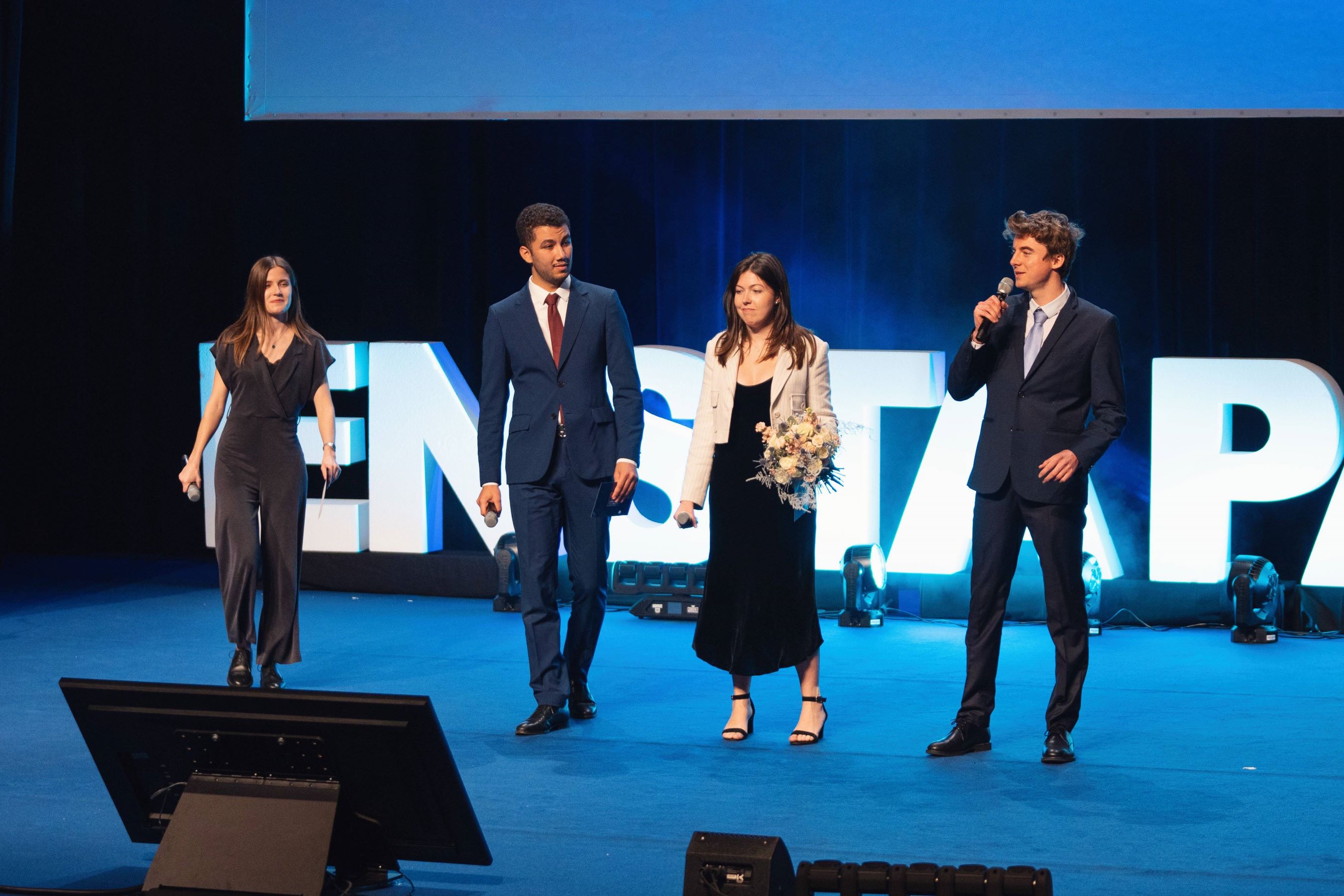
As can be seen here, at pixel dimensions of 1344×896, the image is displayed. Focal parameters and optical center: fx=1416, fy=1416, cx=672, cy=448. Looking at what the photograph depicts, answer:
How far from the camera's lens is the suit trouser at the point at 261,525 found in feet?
16.5

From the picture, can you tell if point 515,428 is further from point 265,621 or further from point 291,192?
point 291,192

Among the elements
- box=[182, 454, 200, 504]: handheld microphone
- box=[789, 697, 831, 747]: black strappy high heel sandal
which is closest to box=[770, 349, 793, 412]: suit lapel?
box=[789, 697, 831, 747]: black strappy high heel sandal

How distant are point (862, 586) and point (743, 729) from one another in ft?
7.91

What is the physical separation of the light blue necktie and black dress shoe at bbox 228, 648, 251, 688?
2.90 meters

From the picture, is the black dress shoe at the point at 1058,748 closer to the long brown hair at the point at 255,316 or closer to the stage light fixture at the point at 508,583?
Answer: the long brown hair at the point at 255,316

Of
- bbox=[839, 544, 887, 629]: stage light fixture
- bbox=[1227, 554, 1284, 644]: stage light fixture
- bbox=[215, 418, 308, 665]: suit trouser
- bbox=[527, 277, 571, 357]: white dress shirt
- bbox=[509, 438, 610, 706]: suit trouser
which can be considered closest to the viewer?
bbox=[509, 438, 610, 706]: suit trouser

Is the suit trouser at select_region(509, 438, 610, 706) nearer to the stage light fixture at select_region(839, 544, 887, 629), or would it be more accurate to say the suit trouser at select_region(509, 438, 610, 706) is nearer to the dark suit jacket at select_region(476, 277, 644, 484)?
the dark suit jacket at select_region(476, 277, 644, 484)

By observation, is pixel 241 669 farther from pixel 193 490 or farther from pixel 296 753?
pixel 296 753

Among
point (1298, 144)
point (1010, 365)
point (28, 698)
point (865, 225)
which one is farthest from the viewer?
point (865, 225)

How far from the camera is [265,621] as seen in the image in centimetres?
514

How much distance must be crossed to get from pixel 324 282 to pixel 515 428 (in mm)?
3891

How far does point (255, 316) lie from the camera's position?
5.11 m

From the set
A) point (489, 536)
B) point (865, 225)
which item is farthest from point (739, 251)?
point (489, 536)

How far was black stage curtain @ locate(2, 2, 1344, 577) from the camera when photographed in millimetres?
6883
